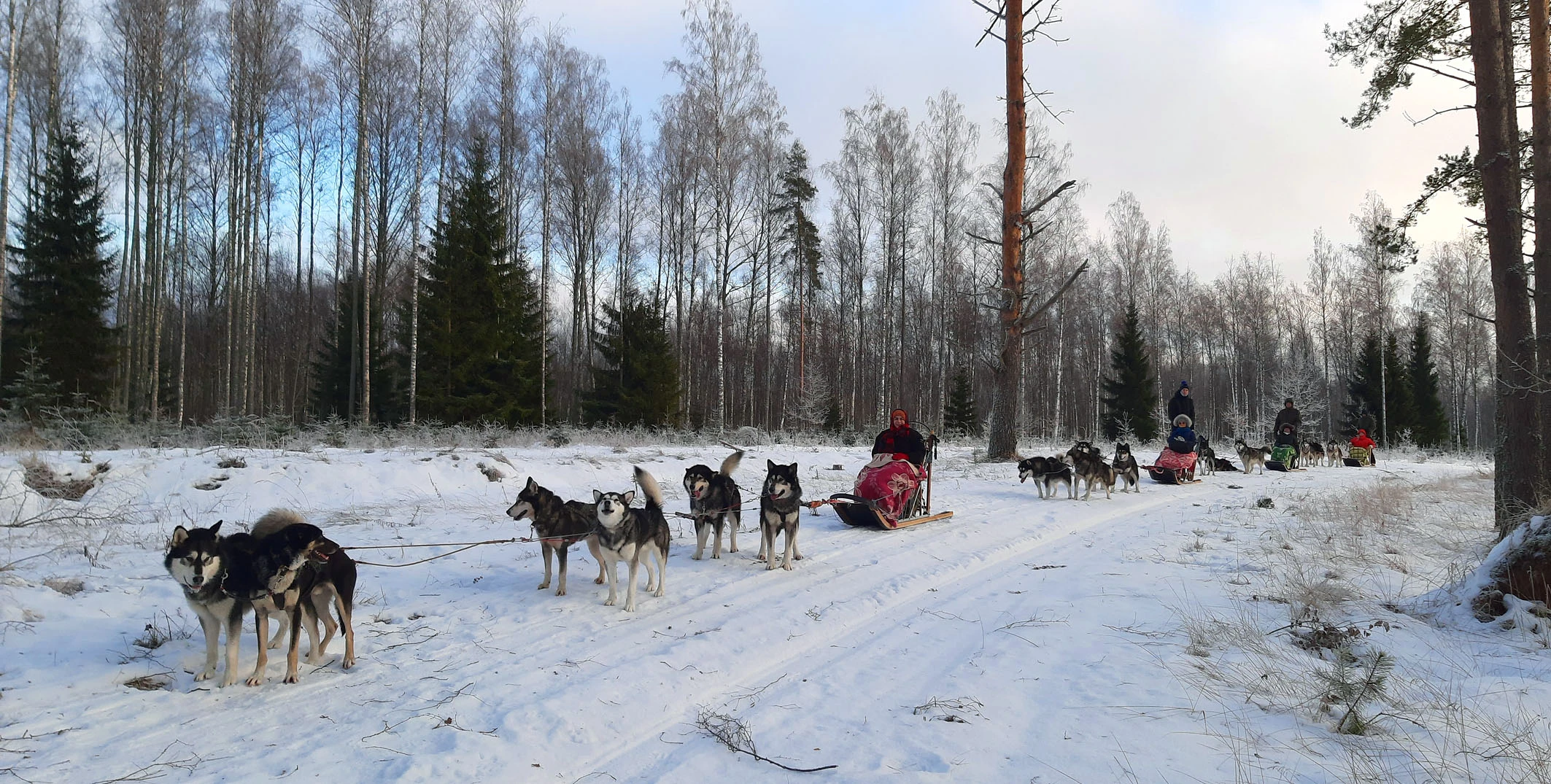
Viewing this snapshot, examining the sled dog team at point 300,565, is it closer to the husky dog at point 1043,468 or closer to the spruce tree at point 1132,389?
the husky dog at point 1043,468

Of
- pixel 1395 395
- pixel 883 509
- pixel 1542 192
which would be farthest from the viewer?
pixel 1395 395

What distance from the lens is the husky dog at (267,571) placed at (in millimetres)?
3969

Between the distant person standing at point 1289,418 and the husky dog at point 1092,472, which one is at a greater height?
the distant person standing at point 1289,418

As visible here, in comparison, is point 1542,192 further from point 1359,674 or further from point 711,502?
point 711,502

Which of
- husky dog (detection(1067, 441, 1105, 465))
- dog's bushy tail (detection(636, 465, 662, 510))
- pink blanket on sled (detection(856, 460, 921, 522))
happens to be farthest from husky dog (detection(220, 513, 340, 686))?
husky dog (detection(1067, 441, 1105, 465))

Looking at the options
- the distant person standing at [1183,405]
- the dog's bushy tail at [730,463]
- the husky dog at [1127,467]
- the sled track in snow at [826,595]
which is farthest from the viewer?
the distant person standing at [1183,405]

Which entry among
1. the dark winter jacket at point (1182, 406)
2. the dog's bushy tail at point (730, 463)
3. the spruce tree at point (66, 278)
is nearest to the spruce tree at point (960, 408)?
the dark winter jacket at point (1182, 406)

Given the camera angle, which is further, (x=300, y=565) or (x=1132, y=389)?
(x=1132, y=389)

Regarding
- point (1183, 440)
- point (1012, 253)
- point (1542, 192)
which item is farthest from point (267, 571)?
point (1183, 440)

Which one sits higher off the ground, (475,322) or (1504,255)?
(475,322)

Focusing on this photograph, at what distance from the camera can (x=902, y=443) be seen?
10.2 m

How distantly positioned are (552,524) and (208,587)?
2632 mm

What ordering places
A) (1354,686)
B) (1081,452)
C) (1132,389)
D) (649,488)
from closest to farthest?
(1354,686) < (649,488) < (1081,452) < (1132,389)

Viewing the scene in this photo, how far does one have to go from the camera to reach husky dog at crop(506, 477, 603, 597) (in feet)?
20.1
